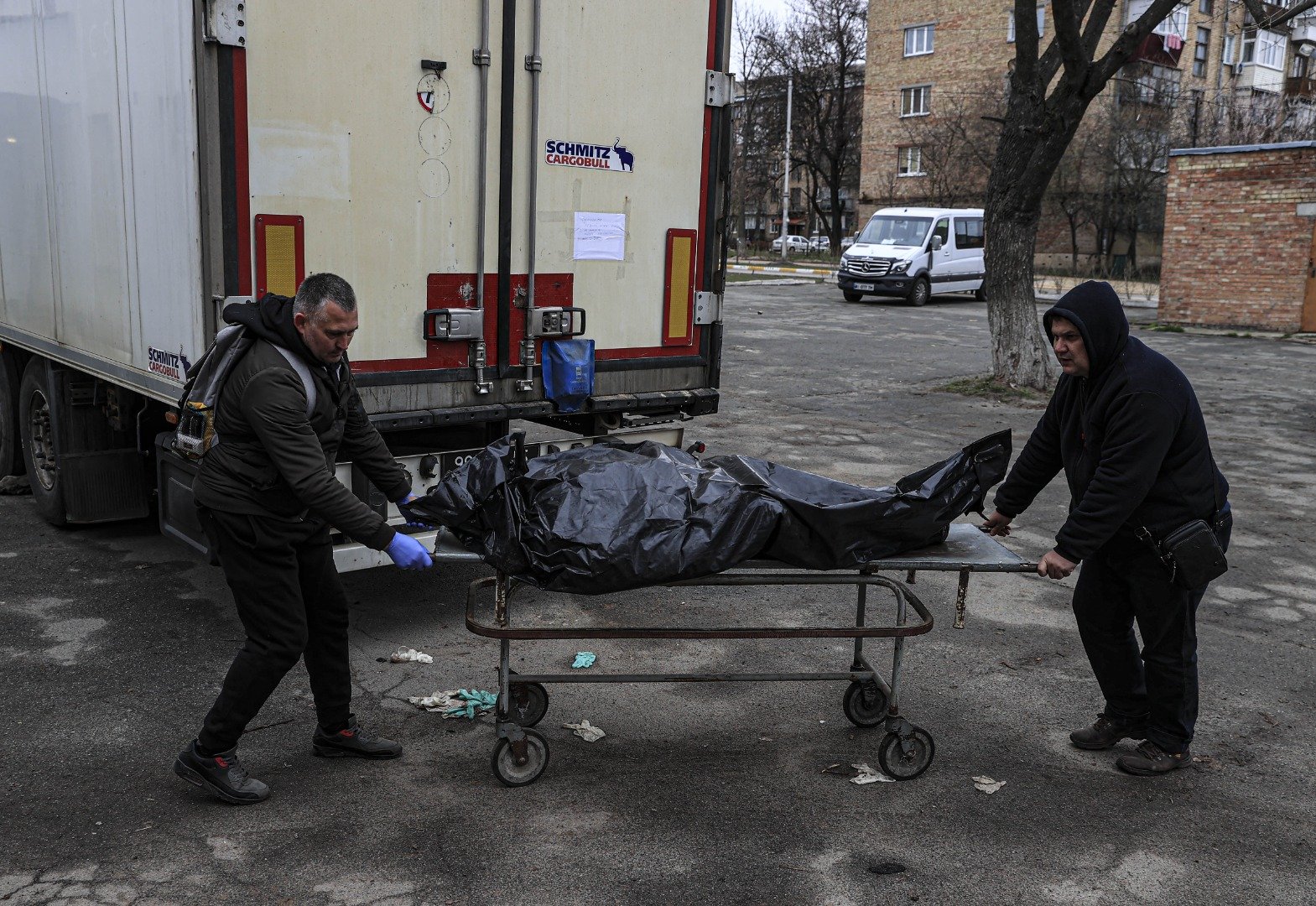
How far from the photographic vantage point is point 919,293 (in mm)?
26766

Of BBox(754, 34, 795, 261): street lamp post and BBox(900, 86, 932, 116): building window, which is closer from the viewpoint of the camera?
BBox(754, 34, 795, 261): street lamp post

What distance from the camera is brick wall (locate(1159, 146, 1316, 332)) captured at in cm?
2045

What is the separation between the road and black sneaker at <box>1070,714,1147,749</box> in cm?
7

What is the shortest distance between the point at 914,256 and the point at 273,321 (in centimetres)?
2414

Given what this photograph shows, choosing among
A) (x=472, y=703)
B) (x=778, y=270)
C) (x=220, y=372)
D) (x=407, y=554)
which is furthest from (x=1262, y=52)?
(x=220, y=372)

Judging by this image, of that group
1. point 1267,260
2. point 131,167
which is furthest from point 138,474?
point 1267,260

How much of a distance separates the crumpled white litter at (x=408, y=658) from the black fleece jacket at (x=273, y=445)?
5.05ft

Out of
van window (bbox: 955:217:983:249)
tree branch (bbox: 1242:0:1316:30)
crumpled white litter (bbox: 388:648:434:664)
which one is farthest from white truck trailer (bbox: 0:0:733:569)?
van window (bbox: 955:217:983:249)

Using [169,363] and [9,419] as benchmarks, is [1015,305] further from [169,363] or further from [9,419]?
[169,363]

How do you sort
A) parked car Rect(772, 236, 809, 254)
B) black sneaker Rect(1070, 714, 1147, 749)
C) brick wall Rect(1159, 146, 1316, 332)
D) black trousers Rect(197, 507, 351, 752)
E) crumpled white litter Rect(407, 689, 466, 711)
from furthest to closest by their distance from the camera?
parked car Rect(772, 236, 809, 254) < brick wall Rect(1159, 146, 1316, 332) < crumpled white litter Rect(407, 689, 466, 711) < black sneaker Rect(1070, 714, 1147, 749) < black trousers Rect(197, 507, 351, 752)

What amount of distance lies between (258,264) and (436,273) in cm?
84

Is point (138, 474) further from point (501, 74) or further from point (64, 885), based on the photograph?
point (64, 885)

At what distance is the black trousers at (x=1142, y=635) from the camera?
412 cm

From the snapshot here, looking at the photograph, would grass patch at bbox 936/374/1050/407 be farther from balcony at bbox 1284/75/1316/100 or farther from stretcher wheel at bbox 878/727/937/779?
balcony at bbox 1284/75/1316/100
